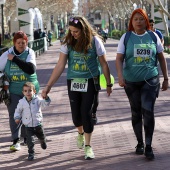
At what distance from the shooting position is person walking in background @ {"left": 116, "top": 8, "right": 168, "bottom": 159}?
6.96 m

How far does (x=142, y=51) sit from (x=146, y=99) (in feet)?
1.90

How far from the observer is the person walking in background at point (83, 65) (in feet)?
22.9

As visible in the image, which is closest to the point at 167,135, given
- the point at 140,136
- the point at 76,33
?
the point at 140,136

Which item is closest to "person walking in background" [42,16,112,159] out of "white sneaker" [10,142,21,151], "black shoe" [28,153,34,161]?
"black shoe" [28,153,34,161]

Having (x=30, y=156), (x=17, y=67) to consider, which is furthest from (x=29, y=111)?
(x=17, y=67)

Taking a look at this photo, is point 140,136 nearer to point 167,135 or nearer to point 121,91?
point 167,135

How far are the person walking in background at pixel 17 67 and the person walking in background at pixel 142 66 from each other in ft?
4.14

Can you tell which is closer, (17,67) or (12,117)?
(17,67)

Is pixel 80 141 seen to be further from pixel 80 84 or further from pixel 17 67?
pixel 17 67

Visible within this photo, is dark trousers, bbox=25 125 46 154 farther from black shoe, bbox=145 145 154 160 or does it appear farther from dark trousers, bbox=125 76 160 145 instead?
black shoe, bbox=145 145 154 160

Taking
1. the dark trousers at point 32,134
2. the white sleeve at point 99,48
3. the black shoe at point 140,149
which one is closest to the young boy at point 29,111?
the dark trousers at point 32,134

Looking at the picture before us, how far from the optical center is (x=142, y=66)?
697cm

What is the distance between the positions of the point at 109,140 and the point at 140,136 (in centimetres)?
118

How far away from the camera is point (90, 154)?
7160 mm
